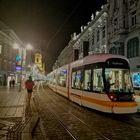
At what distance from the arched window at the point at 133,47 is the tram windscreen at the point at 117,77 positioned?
66.6 feet

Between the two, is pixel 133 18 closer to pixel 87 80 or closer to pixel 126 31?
pixel 126 31

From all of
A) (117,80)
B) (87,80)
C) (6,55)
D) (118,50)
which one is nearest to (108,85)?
(117,80)

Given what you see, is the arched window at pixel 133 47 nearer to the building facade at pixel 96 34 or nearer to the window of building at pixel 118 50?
the window of building at pixel 118 50

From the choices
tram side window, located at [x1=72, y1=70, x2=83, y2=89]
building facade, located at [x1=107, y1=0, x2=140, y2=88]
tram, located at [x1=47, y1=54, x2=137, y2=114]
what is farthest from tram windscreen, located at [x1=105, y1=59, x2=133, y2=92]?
building facade, located at [x1=107, y1=0, x2=140, y2=88]

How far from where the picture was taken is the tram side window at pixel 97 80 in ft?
45.8

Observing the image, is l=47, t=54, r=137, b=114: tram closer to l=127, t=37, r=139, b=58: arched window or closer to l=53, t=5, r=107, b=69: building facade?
l=127, t=37, r=139, b=58: arched window

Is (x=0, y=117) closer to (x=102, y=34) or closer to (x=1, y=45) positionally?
(x=102, y=34)

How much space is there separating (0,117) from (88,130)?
4926 millimetres

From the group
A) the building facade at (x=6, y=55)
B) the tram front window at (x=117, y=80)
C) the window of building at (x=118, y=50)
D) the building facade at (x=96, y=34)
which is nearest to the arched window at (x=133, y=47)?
the window of building at (x=118, y=50)

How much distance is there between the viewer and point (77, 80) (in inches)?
738

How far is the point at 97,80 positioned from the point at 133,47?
2225 centimetres

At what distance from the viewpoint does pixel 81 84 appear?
17266 millimetres

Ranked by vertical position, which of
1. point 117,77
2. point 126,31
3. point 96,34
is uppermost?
point 96,34

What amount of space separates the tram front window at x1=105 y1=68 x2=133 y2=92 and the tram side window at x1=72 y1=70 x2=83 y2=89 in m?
3.61
